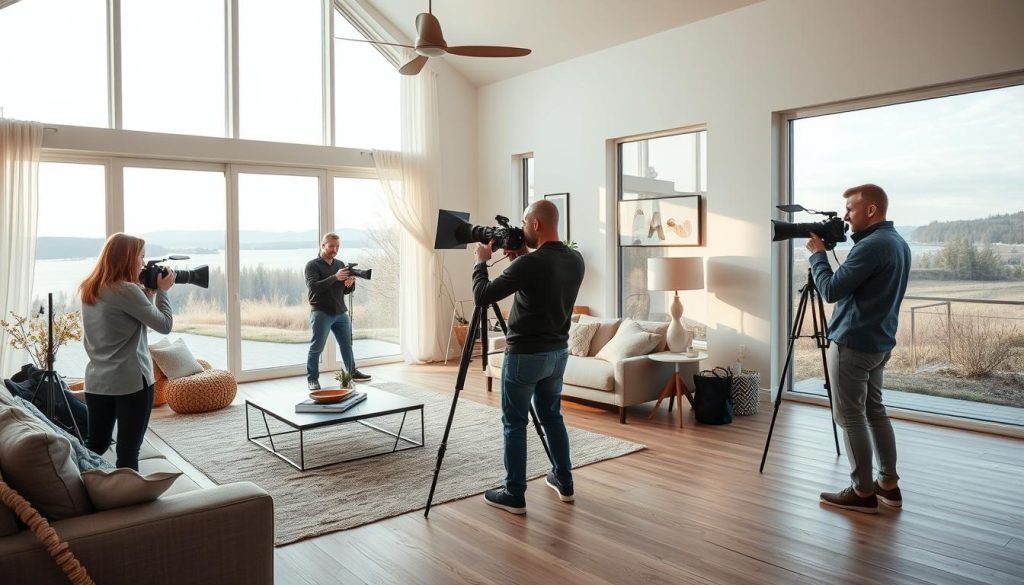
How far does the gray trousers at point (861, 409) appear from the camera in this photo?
11.1 feet

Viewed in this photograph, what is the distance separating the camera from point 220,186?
275 inches

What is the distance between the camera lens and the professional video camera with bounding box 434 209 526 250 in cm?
333

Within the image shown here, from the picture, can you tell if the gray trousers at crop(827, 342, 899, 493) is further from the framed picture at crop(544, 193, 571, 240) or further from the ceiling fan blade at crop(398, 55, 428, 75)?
the framed picture at crop(544, 193, 571, 240)

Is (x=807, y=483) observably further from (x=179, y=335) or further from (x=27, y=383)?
(x=179, y=335)

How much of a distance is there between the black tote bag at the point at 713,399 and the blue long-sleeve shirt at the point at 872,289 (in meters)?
1.88

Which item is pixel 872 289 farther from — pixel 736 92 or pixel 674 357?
pixel 736 92

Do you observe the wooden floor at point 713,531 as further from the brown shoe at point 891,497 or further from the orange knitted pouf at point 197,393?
the orange knitted pouf at point 197,393

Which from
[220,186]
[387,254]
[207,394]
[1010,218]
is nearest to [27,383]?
[207,394]

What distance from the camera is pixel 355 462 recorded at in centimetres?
436

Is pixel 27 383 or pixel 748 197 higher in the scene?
pixel 748 197

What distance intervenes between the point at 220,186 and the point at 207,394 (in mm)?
2252

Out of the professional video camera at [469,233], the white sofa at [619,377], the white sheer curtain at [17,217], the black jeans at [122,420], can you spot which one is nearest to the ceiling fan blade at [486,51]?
the professional video camera at [469,233]

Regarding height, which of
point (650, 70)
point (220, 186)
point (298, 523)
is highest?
point (650, 70)

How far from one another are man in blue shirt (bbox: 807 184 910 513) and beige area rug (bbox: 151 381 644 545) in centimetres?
143
